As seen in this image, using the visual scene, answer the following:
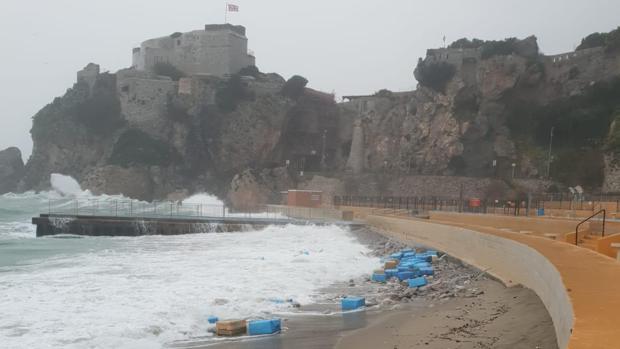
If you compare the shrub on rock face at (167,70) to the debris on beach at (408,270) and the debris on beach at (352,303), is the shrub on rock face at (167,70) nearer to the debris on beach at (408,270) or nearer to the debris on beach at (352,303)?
the debris on beach at (408,270)

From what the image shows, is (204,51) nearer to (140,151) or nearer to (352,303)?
(140,151)

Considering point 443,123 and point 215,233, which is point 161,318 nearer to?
point 215,233

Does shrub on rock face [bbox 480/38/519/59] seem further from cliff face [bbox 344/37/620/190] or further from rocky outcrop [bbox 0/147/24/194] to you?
rocky outcrop [bbox 0/147/24/194]

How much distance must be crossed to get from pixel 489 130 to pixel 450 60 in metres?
9.39

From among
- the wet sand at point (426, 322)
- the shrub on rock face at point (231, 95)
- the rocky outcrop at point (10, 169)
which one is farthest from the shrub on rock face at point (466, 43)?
the rocky outcrop at point (10, 169)

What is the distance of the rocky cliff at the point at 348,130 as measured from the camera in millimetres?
49312

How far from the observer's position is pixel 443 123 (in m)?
55.8

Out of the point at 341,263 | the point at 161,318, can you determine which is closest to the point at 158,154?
the point at 341,263

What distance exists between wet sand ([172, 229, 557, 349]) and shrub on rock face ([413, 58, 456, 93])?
45.6 meters

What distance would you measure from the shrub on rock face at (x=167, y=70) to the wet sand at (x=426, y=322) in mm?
68140

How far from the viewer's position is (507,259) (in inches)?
523

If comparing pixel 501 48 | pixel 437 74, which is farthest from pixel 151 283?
pixel 501 48

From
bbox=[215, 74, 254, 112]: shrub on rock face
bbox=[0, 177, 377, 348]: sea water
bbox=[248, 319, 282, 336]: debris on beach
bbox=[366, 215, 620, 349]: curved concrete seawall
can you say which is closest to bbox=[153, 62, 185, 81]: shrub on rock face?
bbox=[215, 74, 254, 112]: shrub on rock face

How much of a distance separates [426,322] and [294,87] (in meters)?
64.6
